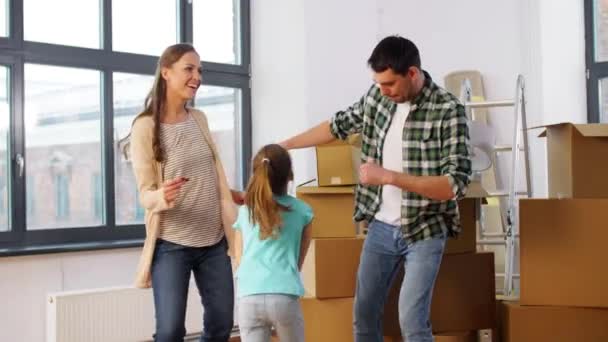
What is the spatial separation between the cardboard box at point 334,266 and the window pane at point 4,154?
1680 millimetres

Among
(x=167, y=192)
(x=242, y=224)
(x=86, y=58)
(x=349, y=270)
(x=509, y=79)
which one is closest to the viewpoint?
(x=167, y=192)

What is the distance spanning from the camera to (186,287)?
2.59 metres

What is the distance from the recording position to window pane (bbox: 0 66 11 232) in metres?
4.02

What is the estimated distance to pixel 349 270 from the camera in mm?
3250

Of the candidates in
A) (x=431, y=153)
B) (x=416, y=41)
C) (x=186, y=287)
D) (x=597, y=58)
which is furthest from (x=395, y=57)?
(x=597, y=58)

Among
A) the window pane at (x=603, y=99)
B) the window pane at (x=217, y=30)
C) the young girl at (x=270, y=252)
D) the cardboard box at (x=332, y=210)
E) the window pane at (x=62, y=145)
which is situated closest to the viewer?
the young girl at (x=270, y=252)

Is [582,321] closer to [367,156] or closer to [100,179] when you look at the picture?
[367,156]

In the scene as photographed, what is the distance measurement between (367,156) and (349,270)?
0.67 meters

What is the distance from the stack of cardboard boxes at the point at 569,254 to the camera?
2.99 m

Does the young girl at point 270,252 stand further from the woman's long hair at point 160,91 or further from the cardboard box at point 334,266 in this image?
the cardboard box at point 334,266

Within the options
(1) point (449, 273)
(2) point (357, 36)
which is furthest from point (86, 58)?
(1) point (449, 273)

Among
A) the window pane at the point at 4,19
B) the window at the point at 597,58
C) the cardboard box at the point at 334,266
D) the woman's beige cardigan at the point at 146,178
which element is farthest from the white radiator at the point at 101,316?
the window at the point at 597,58

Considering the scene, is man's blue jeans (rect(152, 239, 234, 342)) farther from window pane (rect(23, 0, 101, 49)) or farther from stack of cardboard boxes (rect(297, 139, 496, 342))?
window pane (rect(23, 0, 101, 49))

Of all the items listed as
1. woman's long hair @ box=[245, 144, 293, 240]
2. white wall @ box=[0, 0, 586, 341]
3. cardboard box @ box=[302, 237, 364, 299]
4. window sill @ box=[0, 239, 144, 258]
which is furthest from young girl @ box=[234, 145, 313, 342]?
white wall @ box=[0, 0, 586, 341]
